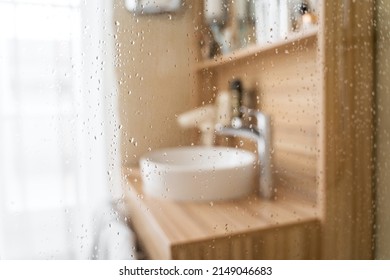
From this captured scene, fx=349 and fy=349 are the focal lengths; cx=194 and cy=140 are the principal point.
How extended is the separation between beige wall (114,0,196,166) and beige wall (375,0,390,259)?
39 centimetres

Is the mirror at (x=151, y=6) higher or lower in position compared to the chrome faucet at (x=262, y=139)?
higher

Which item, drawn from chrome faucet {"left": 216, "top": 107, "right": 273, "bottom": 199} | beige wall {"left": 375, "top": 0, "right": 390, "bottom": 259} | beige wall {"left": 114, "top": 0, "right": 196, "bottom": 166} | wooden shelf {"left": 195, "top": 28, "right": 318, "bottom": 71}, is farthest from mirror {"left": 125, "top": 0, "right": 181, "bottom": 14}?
beige wall {"left": 375, "top": 0, "right": 390, "bottom": 259}

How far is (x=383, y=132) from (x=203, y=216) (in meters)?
0.42

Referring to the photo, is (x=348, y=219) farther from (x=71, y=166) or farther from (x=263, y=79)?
(x=71, y=166)

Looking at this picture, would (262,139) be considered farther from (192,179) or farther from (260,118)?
(192,179)

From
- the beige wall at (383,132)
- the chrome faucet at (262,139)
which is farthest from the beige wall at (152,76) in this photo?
the beige wall at (383,132)

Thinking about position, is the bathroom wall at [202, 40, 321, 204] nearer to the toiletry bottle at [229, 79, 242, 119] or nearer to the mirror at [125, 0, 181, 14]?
the toiletry bottle at [229, 79, 242, 119]

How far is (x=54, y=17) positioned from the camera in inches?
26.6

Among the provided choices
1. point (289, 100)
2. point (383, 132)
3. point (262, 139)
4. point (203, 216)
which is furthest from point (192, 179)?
point (383, 132)

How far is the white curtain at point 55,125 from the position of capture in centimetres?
68

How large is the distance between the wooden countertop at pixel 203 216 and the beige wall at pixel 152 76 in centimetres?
9

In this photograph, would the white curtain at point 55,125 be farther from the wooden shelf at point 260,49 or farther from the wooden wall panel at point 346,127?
the wooden wall panel at point 346,127
